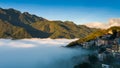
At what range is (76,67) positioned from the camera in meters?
182

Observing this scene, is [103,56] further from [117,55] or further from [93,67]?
[93,67]

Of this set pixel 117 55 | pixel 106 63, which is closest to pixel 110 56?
pixel 117 55

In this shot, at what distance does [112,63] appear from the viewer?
6969 inches

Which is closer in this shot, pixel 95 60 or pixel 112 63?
pixel 112 63

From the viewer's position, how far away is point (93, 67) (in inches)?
6850

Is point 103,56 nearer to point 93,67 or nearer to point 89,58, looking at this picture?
point 89,58

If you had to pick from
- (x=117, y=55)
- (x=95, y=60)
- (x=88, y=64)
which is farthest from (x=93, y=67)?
(x=117, y=55)

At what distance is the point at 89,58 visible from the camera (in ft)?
643

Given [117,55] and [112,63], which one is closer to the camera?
[112,63]

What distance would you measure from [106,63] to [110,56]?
59.5 ft

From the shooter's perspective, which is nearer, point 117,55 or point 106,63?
point 106,63

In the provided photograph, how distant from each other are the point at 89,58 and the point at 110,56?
1322 cm

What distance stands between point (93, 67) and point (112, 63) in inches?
441

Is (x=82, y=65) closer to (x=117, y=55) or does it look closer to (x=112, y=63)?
(x=112, y=63)
